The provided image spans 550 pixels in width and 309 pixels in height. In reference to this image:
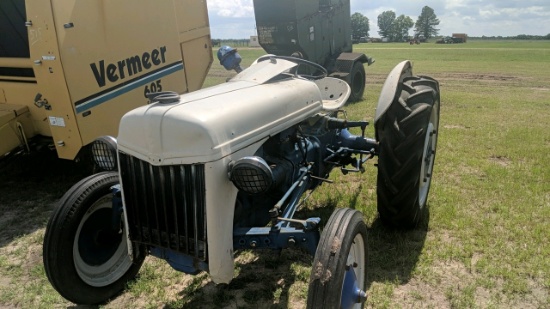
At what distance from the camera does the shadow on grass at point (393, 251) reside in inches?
121

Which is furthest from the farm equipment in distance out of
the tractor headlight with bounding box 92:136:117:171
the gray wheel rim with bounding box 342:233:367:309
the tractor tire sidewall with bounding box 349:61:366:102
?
the tractor tire sidewall with bounding box 349:61:366:102

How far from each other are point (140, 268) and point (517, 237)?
2966 mm

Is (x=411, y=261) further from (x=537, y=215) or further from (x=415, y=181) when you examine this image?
(x=537, y=215)

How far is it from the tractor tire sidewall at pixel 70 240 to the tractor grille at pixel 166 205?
33 centimetres

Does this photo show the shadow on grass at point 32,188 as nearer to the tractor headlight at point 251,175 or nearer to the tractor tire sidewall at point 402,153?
the tractor headlight at point 251,175

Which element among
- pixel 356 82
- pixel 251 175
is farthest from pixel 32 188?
pixel 356 82

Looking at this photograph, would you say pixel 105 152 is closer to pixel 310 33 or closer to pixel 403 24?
pixel 310 33

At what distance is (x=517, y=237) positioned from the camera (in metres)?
3.49

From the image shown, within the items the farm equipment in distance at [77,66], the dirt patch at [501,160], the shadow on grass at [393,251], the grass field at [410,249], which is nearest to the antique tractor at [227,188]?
the shadow on grass at [393,251]

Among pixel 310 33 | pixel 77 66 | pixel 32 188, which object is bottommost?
pixel 32 188

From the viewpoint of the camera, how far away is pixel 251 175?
83.6 inches

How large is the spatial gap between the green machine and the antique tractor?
249 inches

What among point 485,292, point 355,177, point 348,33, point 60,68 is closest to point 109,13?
point 60,68

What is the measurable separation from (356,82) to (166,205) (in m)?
9.00
